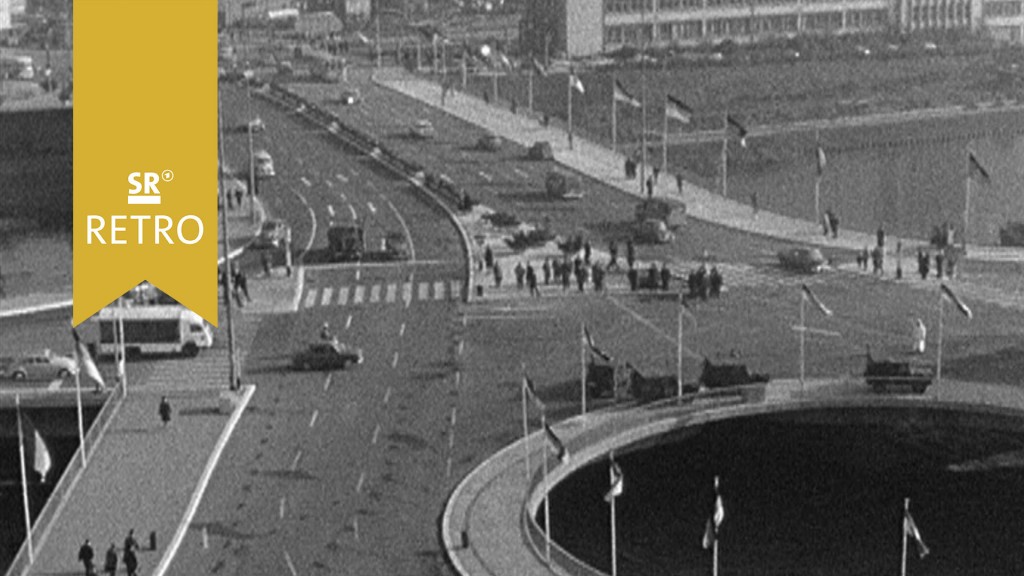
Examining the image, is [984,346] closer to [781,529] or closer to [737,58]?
[781,529]

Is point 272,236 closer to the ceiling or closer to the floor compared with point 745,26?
closer to the floor

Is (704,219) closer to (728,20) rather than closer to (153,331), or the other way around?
(153,331)

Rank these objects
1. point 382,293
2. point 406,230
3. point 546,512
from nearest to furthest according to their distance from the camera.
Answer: point 546,512
point 382,293
point 406,230

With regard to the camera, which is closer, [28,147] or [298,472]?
[298,472]

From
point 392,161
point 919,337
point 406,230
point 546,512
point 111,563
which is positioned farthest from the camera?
point 392,161

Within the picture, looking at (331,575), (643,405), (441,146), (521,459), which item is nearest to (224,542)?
(331,575)

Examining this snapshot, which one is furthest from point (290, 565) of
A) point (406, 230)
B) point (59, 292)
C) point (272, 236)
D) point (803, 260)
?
point (406, 230)

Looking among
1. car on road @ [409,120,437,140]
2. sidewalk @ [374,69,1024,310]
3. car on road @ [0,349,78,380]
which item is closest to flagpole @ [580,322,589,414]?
sidewalk @ [374,69,1024,310]
